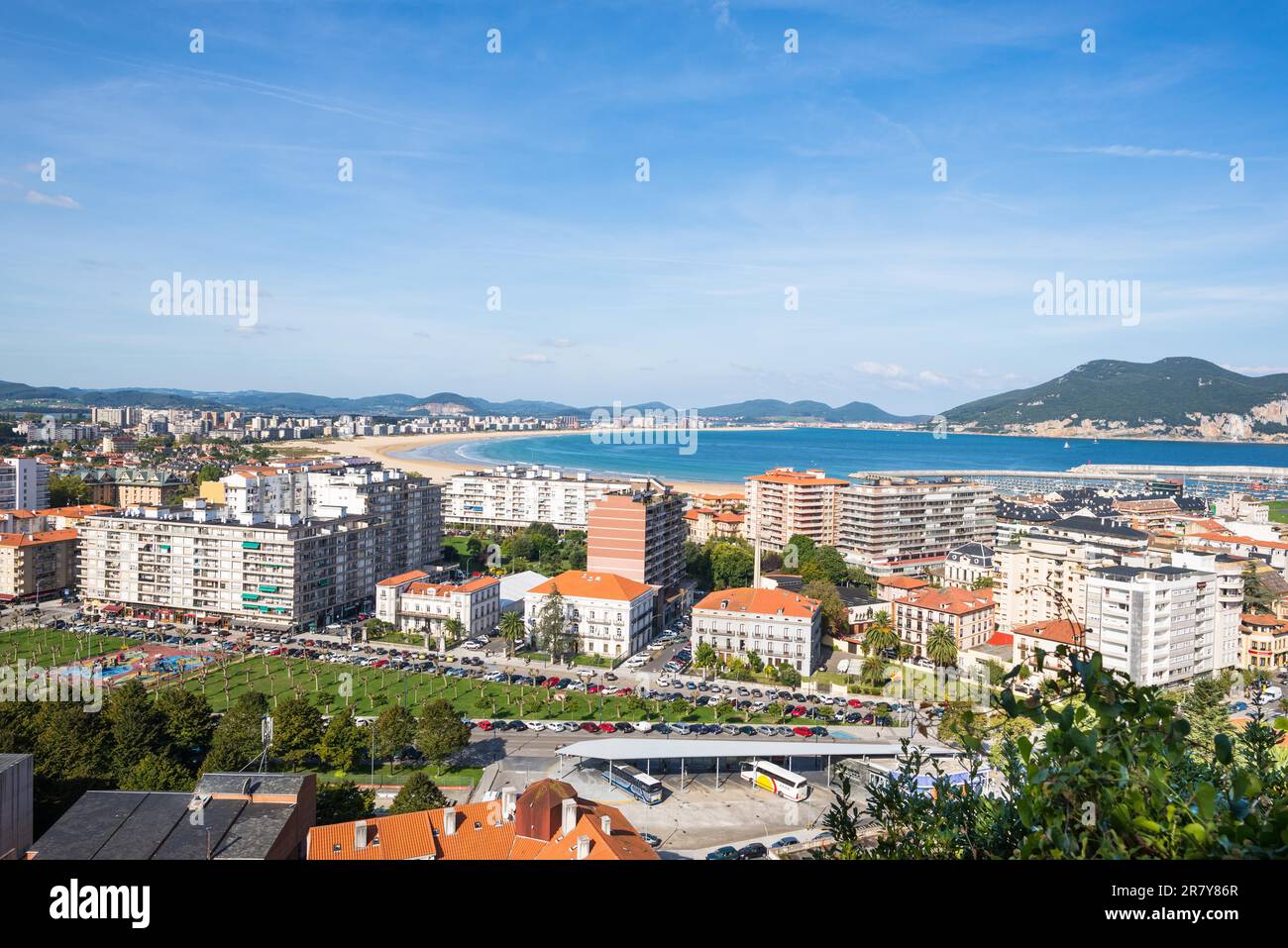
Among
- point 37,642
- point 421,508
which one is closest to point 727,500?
point 421,508

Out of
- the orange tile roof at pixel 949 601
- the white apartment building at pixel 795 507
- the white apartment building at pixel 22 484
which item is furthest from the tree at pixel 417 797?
the white apartment building at pixel 22 484

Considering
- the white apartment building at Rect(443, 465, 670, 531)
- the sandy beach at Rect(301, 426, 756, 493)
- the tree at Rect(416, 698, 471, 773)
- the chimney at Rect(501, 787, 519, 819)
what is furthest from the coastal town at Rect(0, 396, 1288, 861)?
the sandy beach at Rect(301, 426, 756, 493)

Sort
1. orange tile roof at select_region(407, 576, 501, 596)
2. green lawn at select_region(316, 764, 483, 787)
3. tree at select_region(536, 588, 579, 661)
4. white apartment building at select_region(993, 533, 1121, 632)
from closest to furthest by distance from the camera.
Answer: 1. green lawn at select_region(316, 764, 483, 787)
2. tree at select_region(536, 588, 579, 661)
3. white apartment building at select_region(993, 533, 1121, 632)
4. orange tile roof at select_region(407, 576, 501, 596)

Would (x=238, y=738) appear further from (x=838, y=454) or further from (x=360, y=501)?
(x=838, y=454)

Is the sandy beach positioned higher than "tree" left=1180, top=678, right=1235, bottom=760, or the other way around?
the sandy beach

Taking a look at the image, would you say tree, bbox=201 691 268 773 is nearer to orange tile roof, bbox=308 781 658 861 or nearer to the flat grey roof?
orange tile roof, bbox=308 781 658 861

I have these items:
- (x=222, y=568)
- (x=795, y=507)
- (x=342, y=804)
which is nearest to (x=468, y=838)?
(x=342, y=804)

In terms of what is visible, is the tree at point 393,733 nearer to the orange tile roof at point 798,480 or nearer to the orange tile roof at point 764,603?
the orange tile roof at point 764,603
